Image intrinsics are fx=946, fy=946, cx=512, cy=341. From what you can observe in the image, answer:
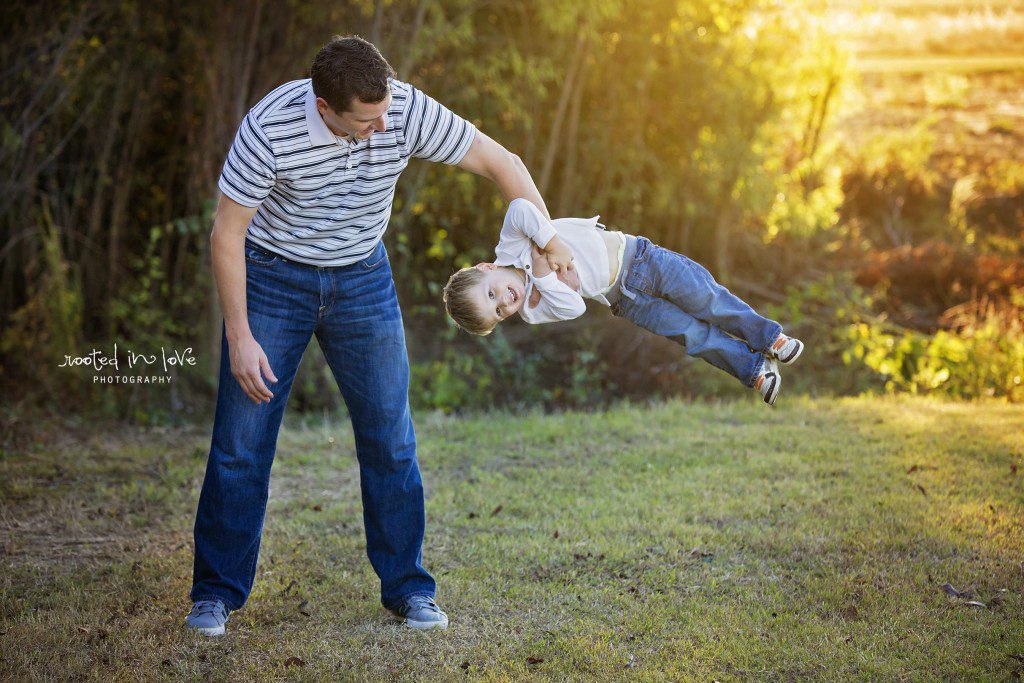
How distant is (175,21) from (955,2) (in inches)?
310

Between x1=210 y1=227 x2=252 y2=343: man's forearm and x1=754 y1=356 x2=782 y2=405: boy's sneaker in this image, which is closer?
x1=210 y1=227 x2=252 y2=343: man's forearm

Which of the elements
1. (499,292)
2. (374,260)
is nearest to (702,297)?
(499,292)

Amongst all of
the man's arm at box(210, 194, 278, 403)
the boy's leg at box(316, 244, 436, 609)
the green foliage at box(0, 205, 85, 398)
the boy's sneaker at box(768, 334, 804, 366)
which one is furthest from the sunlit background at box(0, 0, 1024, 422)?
the man's arm at box(210, 194, 278, 403)

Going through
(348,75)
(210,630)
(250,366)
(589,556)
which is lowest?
(210,630)

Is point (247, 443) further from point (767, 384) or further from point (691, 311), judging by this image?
point (767, 384)

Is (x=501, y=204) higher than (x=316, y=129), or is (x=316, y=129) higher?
(x=501, y=204)

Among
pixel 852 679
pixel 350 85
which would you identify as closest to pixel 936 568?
pixel 852 679

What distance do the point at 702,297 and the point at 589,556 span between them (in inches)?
42.4

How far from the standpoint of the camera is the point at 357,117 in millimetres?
2459

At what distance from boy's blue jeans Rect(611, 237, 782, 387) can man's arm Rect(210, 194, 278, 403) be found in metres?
1.39

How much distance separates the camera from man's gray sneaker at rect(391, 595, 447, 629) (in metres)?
3.04

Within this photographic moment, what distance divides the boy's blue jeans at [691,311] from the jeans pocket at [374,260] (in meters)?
0.92

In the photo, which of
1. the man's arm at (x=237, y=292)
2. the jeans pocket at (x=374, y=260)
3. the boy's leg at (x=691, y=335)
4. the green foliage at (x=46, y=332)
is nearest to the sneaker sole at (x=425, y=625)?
the man's arm at (x=237, y=292)

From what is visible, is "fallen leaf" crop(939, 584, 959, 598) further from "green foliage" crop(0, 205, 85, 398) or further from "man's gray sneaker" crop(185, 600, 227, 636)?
"green foliage" crop(0, 205, 85, 398)
